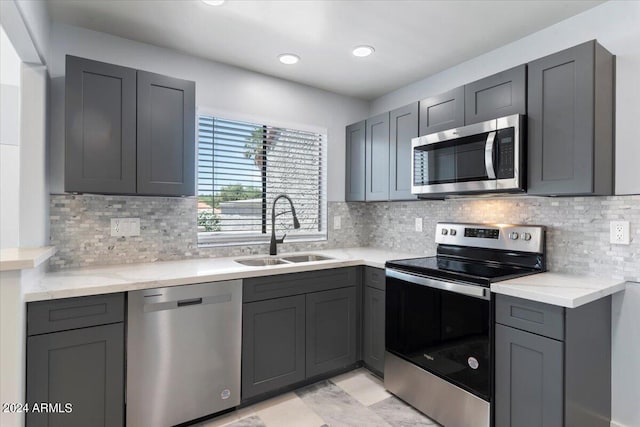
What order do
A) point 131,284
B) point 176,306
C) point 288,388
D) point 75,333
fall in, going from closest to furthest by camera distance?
1. point 75,333
2. point 131,284
3. point 176,306
4. point 288,388

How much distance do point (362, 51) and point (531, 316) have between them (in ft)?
6.56

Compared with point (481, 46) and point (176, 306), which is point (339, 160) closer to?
point (481, 46)

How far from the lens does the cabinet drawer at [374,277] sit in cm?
254

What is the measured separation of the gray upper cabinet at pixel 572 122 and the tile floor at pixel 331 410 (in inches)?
62.8

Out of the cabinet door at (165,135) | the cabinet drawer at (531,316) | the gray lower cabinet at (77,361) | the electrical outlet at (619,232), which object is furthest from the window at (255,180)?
the electrical outlet at (619,232)

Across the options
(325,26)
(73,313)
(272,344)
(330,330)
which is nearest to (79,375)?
(73,313)

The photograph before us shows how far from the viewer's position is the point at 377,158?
302 centimetres

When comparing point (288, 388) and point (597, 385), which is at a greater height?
point (597, 385)

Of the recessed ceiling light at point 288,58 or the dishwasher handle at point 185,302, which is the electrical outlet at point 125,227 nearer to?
the dishwasher handle at point 185,302

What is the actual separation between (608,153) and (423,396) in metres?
1.74

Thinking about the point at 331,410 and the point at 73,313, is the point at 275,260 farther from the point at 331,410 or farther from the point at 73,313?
the point at 73,313

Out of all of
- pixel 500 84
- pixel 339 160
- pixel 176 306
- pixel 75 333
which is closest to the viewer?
pixel 75 333

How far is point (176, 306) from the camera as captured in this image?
193 cm

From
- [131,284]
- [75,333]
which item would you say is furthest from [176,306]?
[75,333]
